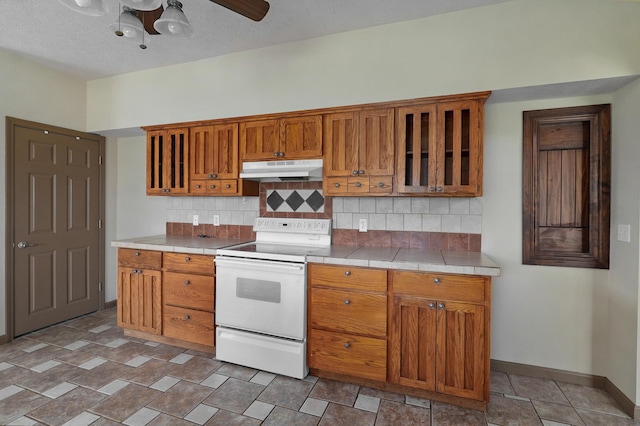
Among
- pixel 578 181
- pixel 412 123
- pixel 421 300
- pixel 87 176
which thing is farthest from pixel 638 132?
pixel 87 176

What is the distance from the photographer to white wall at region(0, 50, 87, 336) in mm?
2982

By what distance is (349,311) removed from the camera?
230cm

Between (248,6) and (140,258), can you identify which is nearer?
(248,6)

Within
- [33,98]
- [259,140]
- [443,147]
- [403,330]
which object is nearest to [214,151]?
[259,140]

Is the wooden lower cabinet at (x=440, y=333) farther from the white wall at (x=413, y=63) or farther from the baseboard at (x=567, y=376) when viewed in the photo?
the white wall at (x=413, y=63)

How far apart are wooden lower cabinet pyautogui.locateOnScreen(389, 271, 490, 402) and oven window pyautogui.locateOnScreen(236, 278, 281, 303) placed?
88cm

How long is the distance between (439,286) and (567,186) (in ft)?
4.35

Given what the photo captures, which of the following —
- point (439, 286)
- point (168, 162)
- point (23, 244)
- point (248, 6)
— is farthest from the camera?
point (168, 162)

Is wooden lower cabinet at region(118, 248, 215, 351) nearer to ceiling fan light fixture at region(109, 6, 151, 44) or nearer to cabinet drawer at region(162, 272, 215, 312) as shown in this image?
cabinet drawer at region(162, 272, 215, 312)

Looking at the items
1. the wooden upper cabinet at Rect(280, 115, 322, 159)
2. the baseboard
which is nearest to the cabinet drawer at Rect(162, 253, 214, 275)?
the wooden upper cabinet at Rect(280, 115, 322, 159)

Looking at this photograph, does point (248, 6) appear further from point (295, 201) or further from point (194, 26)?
point (295, 201)

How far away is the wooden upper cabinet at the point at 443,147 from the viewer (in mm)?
2318

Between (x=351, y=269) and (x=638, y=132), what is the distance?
6.63ft

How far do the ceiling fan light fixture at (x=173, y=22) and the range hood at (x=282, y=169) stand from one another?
3.97 feet
